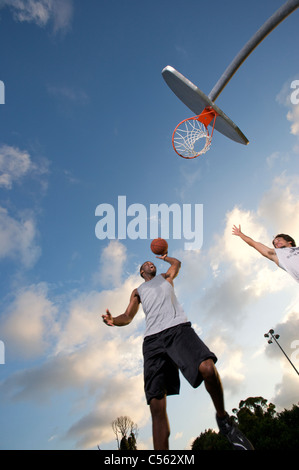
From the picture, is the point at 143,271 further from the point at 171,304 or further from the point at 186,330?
the point at 186,330

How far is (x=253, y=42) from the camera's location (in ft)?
19.6

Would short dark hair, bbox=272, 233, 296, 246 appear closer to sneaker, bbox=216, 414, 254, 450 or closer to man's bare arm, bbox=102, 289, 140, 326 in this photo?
man's bare arm, bbox=102, 289, 140, 326

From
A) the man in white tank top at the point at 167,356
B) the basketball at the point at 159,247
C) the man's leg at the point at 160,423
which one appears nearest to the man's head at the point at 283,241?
the basketball at the point at 159,247

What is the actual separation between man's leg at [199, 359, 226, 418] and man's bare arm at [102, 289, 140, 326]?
150 centimetres

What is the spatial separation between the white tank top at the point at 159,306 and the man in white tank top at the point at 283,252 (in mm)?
2351

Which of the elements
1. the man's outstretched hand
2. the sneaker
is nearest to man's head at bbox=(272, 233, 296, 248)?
the sneaker

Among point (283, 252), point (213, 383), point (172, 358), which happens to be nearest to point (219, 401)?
point (213, 383)

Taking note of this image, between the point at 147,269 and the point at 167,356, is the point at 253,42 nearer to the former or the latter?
the point at 147,269

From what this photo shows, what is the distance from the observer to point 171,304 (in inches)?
158

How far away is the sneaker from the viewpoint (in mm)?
3026

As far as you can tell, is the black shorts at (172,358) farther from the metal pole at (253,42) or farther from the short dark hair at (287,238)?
the metal pole at (253,42)
